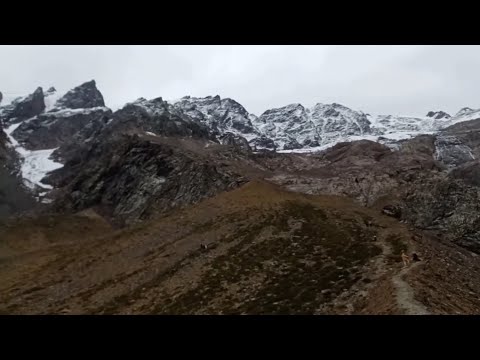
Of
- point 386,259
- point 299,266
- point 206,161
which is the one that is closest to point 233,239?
point 299,266

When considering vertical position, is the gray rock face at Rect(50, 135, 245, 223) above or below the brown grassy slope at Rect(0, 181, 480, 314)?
above

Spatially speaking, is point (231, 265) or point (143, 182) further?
point (143, 182)

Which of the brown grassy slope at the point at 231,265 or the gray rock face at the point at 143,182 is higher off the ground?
the gray rock face at the point at 143,182

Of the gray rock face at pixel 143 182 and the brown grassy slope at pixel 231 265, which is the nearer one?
the brown grassy slope at pixel 231 265

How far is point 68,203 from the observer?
183375mm

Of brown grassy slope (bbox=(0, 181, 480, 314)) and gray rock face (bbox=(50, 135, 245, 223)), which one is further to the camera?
gray rock face (bbox=(50, 135, 245, 223))

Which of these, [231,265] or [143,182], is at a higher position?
[143,182]
